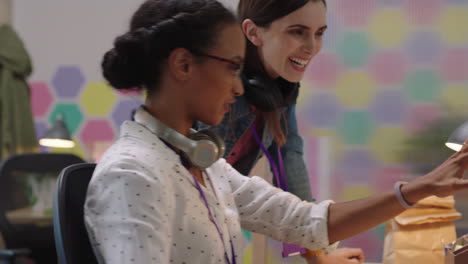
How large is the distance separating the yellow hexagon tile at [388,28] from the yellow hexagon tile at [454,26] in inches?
5.9

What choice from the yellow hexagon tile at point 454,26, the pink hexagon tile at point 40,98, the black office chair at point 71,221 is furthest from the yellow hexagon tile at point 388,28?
the pink hexagon tile at point 40,98

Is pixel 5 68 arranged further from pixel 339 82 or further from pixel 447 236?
pixel 447 236

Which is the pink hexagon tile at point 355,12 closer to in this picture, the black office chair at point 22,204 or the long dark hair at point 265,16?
the long dark hair at point 265,16

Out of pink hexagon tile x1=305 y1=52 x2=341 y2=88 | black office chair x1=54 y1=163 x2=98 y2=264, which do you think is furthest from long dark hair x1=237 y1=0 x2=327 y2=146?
pink hexagon tile x1=305 y1=52 x2=341 y2=88

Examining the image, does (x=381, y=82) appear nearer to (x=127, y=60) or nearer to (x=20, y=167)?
(x=20, y=167)

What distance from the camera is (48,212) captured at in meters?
2.72

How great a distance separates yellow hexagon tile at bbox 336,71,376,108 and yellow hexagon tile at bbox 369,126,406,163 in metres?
0.14

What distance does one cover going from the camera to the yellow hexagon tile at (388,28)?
2.56 m

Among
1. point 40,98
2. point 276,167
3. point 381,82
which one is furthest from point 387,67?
point 40,98

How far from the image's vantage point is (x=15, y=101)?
361cm

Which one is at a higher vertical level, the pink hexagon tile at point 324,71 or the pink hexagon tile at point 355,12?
the pink hexagon tile at point 355,12

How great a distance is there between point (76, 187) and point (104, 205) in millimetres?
84

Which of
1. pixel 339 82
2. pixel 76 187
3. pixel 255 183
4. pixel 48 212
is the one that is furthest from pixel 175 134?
pixel 48 212

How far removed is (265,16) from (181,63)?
0.60 m
